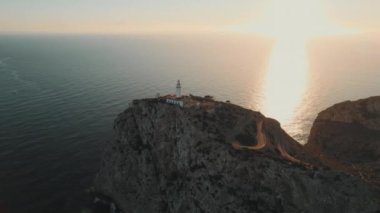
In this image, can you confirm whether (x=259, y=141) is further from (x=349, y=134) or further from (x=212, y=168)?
(x=349, y=134)

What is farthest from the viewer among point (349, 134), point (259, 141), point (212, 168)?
point (349, 134)

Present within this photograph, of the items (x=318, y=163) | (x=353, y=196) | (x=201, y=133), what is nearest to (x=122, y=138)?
(x=201, y=133)

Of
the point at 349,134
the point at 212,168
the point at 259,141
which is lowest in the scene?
the point at 349,134

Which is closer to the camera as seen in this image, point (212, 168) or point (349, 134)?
point (212, 168)

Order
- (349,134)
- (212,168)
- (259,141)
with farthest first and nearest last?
(349,134)
(259,141)
(212,168)

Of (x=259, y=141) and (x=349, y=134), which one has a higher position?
(x=259, y=141)

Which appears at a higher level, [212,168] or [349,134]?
[212,168]

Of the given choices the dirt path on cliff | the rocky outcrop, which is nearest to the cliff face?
the dirt path on cliff

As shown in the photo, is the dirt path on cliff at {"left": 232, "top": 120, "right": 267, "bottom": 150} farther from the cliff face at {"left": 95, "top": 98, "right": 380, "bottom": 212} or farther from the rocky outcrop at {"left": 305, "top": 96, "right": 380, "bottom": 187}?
the rocky outcrop at {"left": 305, "top": 96, "right": 380, "bottom": 187}

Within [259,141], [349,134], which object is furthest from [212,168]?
[349,134]
